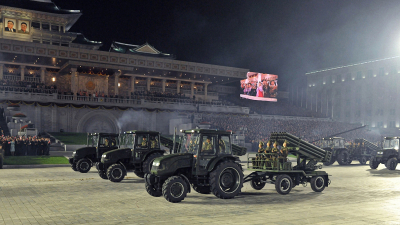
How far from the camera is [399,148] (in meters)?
24.8

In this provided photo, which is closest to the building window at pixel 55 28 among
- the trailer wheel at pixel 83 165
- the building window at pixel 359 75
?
the trailer wheel at pixel 83 165

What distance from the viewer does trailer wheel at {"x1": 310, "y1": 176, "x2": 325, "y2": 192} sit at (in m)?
14.2

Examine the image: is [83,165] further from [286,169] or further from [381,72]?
[381,72]

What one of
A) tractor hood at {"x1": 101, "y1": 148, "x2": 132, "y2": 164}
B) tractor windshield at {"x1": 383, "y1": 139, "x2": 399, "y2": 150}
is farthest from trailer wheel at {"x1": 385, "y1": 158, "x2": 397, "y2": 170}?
tractor hood at {"x1": 101, "y1": 148, "x2": 132, "y2": 164}

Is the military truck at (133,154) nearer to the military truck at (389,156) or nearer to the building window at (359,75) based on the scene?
the military truck at (389,156)

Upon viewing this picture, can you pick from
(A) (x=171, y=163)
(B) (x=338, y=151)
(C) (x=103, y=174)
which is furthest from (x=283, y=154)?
(B) (x=338, y=151)

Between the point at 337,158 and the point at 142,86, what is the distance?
135 feet

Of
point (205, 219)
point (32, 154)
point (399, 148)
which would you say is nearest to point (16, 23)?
point (32, 154)

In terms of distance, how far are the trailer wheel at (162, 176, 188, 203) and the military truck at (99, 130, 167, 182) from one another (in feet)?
16.5

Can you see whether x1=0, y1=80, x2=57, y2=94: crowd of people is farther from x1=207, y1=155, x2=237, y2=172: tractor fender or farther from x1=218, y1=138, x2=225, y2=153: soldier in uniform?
x1=207, y1=155, x2=237, y2=172: tractor fender

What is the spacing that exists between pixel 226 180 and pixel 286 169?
282 cm

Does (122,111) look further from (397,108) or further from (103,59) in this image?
(397,108)

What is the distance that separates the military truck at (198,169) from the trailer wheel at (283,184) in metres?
1.77

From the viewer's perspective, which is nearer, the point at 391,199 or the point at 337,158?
the point at 391,199
